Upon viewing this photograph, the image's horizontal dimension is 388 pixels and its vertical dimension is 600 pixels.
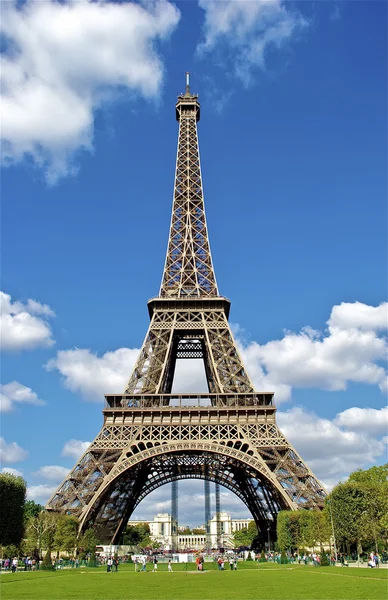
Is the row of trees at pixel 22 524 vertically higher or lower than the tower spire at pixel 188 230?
lower

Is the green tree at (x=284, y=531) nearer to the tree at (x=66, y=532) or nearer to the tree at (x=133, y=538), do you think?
the tree at (x=66, y=532)

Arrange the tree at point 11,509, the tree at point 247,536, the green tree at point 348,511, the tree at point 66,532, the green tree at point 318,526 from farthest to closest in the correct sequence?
the tree at point 247,536, the green tree at point 348,511, the green tree at point 318,526, the tree at point 66,532, the tree at point 11,509

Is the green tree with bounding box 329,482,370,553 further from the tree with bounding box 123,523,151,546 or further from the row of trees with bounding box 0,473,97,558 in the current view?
the tree with bounding box 123,523,151,546

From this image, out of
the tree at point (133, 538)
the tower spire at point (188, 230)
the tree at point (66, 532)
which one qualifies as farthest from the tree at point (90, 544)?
the tree at point (133, 538)

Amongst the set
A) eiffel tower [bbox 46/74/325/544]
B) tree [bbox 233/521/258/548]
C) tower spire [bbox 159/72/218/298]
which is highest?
tower spire [bbox 159/72/218/298]

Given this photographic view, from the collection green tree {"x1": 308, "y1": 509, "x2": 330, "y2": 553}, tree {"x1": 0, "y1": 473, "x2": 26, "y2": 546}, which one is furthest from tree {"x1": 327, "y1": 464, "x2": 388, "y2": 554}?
tree {"x1": 0, "y1": 473, "x2": 26, "y2": 546}

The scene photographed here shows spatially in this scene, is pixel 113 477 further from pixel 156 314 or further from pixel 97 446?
pixel 156 314

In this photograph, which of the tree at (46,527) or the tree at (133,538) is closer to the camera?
the tree at (46,527)
